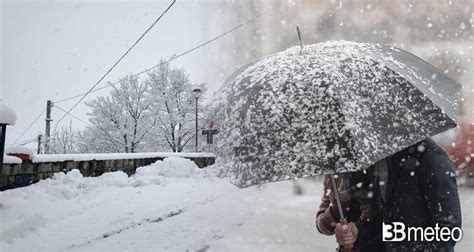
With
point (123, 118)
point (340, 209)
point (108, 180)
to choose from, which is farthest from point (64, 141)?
point (340, 209)

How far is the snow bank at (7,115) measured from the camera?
668cm

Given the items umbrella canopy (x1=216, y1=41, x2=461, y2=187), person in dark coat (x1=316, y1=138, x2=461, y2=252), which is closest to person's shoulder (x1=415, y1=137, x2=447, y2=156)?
person in dark coat (x1=316, y1=138, x2=461, y2=252)

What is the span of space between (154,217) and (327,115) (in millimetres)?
5726

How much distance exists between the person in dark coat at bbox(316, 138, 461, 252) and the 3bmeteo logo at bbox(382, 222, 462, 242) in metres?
0.02

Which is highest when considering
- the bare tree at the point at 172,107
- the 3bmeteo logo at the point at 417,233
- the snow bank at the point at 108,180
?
the bare tree at the point at 172,107

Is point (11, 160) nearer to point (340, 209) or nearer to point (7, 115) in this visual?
point (7, 115)

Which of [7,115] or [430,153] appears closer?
[430,153]

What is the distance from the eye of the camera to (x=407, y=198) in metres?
1.84

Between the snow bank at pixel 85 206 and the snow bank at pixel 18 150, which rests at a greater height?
the snow bank at pixel 18 150

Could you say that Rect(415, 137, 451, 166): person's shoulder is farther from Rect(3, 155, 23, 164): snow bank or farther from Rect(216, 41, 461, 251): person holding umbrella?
Rect(3, 155, 23, 164): snow bank

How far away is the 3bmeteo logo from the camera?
5.83 feet

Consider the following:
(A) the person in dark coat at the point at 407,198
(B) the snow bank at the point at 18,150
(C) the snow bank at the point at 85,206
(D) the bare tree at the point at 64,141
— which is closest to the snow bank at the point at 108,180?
(C) the snow bank at the point at 85,206

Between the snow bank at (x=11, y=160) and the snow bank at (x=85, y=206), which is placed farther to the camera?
the snow bank at (x=11, y=160)

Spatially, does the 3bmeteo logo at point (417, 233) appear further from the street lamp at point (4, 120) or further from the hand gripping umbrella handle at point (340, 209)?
the street lamp at point (4, 120)
